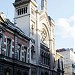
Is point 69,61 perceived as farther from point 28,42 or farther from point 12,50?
point 12,50

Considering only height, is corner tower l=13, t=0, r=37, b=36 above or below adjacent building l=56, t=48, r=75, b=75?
above

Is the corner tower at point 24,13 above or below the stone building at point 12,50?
above

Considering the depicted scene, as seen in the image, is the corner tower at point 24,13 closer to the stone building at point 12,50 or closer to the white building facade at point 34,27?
the white building facade at point 34,27

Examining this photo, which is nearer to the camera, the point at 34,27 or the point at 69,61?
the point at 34,27

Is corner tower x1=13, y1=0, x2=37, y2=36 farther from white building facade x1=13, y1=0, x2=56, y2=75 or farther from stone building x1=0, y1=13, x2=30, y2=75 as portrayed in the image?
stone building x1=0, y1=13, x2=30, y2=75

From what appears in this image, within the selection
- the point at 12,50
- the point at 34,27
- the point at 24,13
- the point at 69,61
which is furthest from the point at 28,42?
the point at 69,61

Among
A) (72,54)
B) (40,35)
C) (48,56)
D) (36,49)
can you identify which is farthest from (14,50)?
(72,54)

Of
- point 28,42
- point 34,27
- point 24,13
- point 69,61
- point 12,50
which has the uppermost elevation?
point 24,13

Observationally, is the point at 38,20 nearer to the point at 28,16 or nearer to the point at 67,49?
the point at 28,16

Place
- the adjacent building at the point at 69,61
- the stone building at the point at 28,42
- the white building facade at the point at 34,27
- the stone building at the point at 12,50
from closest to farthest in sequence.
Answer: the stone building at the point at 12,50, the stone building at the point at 28,42, the white building facade at the point at 34,27, the adjacent building at the point at 69,61

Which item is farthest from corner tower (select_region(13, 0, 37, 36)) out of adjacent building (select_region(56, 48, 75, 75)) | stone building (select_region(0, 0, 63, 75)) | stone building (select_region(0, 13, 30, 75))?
adjacent building (select_region(56, 48, 75, 75))

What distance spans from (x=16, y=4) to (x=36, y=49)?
9921 millimetres

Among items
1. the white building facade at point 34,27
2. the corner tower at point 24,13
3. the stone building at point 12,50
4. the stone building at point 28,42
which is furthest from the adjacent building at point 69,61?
the stone building at point 12,50

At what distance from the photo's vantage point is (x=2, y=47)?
33562mm
